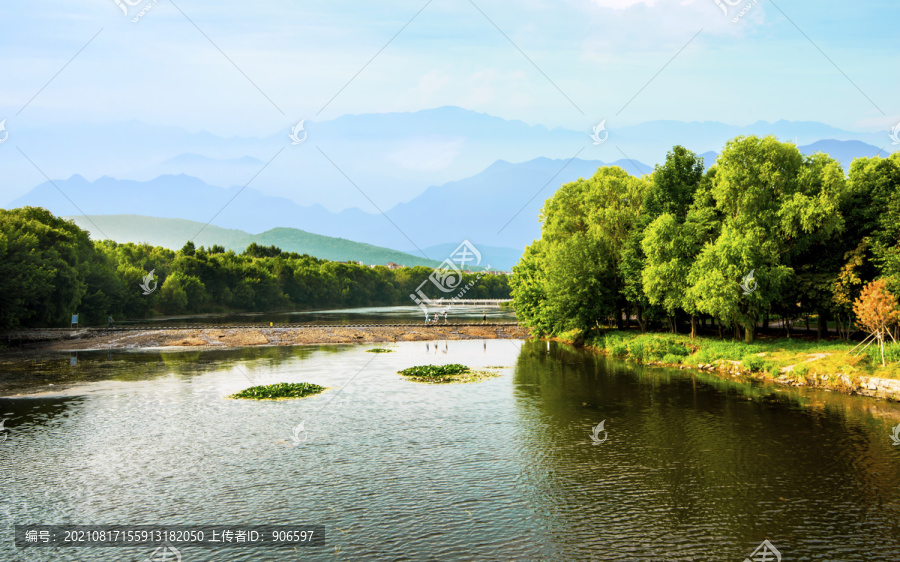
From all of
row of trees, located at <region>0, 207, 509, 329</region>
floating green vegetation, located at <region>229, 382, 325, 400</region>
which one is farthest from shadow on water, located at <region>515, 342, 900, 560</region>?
row of trees, located at <region>0, 207, 509, 329</region>

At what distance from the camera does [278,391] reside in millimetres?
49938

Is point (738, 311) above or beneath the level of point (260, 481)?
above

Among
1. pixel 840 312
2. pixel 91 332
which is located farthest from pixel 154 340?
pixel 840 312

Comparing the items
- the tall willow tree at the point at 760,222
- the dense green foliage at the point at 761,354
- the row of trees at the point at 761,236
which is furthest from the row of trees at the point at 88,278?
the tall willow tree at the point at 760,222

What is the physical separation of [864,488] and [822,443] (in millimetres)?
7397

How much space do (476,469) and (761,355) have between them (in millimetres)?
39336

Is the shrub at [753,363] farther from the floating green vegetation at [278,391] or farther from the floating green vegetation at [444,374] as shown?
the floating green vegetation at [278,391]

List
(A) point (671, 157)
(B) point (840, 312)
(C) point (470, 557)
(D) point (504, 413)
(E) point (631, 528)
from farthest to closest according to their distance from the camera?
(A) point (671, 157)
(B) point (840, 312)
(D) point (504, 413)
(E) point (631, 528)
(C) point (470, 557)

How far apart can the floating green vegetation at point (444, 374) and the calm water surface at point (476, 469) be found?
472cm

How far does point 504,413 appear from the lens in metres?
43.3

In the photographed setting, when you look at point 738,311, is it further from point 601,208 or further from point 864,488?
point 864,488

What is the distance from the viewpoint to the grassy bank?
48844 mm

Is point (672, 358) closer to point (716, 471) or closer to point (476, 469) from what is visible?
point (716, 471)

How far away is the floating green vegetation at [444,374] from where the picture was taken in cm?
5862
